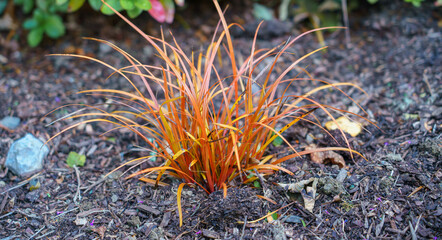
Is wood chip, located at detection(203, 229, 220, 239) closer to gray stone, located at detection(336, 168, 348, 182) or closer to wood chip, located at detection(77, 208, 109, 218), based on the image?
wood chip, located at detection(77, 208, 109, 218)

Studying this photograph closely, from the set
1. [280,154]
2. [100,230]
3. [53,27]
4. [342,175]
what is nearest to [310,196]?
[342,175]

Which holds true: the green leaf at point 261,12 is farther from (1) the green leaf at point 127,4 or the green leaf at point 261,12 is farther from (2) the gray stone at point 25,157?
(2) the gray stone at point 25,157

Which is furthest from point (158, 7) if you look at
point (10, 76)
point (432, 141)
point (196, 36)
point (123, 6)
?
point (432, 141)

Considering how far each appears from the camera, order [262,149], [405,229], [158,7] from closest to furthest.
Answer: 1. [405,229]
2. [262,149]
3. [158,7]

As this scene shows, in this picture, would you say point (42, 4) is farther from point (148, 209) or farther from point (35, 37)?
point (148, 209)

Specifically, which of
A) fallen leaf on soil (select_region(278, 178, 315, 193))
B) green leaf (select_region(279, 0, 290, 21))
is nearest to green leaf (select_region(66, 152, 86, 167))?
fallen leaf on soil (select_region(278, 178, 315, 193))

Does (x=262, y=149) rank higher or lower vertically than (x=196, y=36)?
lower

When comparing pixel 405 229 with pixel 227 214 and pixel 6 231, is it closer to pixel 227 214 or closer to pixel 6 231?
pixel 227 214

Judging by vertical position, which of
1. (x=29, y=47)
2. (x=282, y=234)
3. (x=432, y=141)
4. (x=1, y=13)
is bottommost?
(x=282, y=234)
